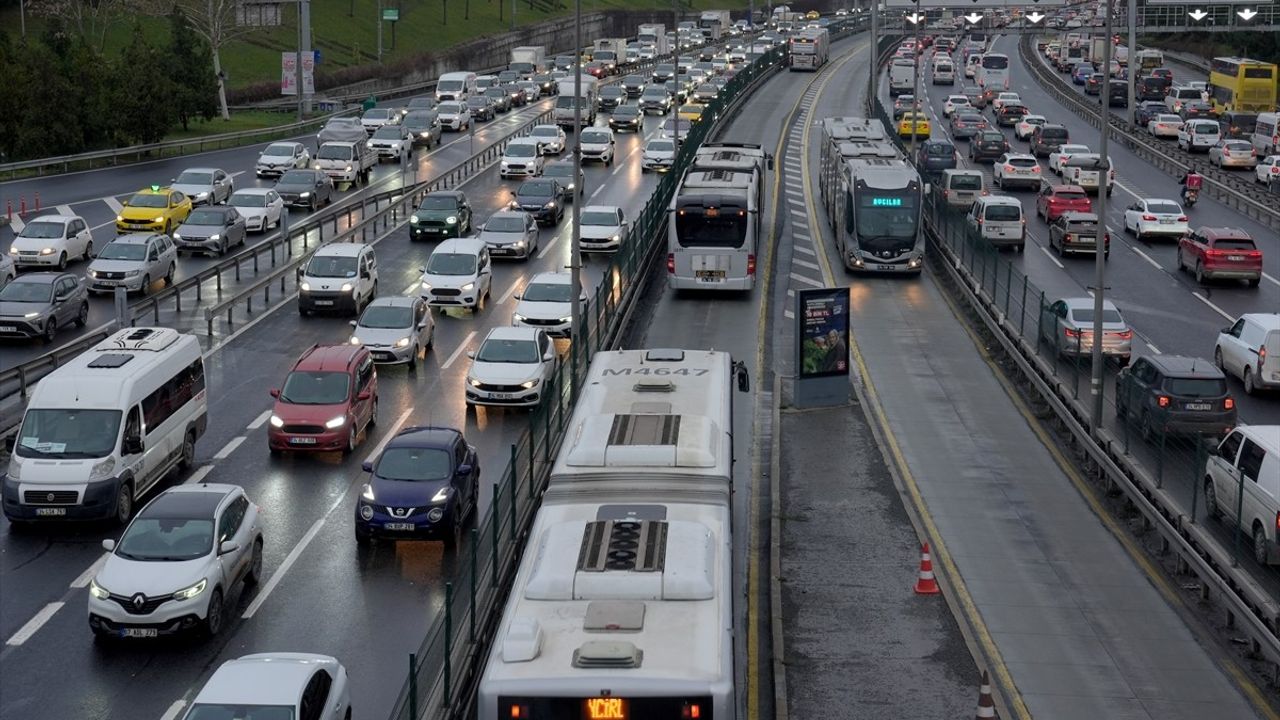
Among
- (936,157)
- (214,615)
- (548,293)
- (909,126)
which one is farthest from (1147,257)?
(214,615)

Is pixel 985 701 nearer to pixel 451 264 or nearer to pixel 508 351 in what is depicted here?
pixel 508 351

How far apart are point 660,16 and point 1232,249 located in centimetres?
14503

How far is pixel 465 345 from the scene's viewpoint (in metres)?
40.7

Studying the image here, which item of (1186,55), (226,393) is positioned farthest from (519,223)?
(1186,55)

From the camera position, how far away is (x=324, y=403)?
3100cm

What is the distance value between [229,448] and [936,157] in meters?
48.1

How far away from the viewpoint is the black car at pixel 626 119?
86312 millimetres

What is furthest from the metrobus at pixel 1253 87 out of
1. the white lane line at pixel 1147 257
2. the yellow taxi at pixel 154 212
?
the yellow taxi at pixel 154 212

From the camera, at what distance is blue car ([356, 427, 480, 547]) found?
83.6 feet

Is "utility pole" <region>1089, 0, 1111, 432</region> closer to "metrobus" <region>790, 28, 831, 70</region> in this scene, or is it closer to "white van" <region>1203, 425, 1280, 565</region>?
"white van" <region>1203, 425, 1280, 565</region>

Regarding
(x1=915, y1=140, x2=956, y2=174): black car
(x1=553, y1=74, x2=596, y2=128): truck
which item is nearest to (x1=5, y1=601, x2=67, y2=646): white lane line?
(x1=915, y1=140, x2=956, y2=174): black car

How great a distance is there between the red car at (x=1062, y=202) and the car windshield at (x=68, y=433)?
123 ft

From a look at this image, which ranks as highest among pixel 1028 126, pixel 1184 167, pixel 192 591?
pixel 1028 126

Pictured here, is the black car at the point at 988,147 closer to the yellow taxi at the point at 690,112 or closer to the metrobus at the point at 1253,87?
the yellow taxi at the point at 690,112
